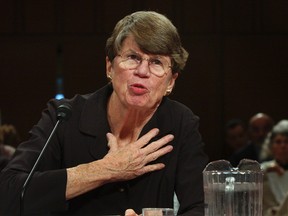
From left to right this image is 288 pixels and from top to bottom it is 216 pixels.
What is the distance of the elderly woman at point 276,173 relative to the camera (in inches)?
212

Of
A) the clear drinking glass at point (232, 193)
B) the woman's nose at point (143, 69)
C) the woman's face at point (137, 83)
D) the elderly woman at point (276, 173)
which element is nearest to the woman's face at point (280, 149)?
the elderly woman at point (276, 173)

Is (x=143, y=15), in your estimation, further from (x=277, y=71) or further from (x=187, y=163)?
(x=277, y=71)

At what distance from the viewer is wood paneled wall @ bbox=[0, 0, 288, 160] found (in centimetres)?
864

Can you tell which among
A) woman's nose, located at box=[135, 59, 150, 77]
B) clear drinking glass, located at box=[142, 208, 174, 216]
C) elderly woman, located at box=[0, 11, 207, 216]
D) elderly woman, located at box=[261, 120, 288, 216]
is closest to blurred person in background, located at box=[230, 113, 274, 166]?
elderly woman, located at box=[261, 120, 288, 216]

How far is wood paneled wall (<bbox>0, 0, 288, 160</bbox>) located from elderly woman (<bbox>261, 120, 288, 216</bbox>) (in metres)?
2.82

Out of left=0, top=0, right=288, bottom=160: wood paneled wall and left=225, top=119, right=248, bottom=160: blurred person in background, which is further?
left=0, top=0, right=288, bottom=160: wood paneled wall

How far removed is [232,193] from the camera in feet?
7.44

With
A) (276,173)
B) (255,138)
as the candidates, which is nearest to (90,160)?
(276,173)

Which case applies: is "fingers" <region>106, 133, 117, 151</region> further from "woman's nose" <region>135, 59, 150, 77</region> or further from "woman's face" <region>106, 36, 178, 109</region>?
"woman's nose" <region>135, 59, 150, 77</region>

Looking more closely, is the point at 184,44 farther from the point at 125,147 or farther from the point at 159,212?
the point at 159,212

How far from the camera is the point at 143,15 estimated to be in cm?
274

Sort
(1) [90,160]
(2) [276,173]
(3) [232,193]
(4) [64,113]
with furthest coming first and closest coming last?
(2) [276,173] → (1) [90,160] → (4) [64,113] → (3) [232,193]

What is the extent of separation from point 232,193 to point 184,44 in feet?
21.3

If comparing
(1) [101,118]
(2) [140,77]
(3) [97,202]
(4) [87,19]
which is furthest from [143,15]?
(4) [87,19]
